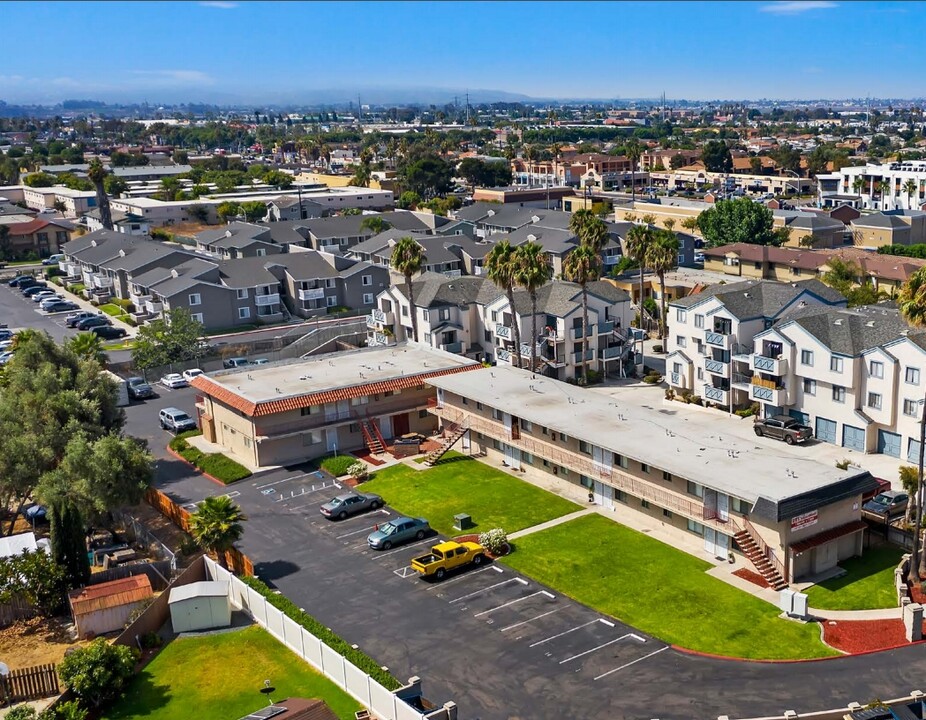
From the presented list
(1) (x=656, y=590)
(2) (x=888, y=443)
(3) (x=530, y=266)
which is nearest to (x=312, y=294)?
(3) (x=530, y=266)

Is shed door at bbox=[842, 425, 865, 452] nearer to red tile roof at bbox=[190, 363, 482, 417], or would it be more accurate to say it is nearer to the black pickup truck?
the black pickup truck

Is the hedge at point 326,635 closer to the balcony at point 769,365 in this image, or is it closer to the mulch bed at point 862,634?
the mulch bed at point 862,634

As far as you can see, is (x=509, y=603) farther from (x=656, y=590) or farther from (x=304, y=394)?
(x=304, y=394)

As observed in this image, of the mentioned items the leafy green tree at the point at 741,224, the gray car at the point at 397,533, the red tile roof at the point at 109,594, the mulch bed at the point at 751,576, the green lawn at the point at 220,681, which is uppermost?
the leafy green tree at the point at 741,224

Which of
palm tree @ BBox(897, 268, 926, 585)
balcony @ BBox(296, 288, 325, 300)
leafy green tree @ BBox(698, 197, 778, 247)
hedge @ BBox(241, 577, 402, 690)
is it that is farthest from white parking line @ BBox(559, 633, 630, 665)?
leafy green tree @ BBox(698, 197, 778, 247)

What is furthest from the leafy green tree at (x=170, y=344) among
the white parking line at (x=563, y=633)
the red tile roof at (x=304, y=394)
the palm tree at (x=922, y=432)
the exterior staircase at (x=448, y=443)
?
the palm tree at (x=922, y=432)

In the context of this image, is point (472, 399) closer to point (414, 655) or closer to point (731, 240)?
point (414, 655)
